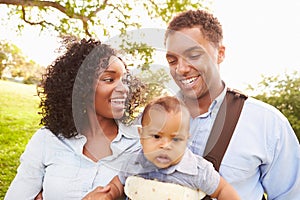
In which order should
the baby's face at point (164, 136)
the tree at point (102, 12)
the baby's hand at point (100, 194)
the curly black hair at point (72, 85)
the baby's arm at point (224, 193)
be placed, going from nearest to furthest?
the baby's face at point (164, 136)
the baby's arm at point (224, 193)
the baby's hand at point (100, 194)
the curly black hair at point (72, 85)
the tree at point (102, 12)

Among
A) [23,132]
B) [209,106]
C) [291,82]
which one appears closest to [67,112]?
[209,106]

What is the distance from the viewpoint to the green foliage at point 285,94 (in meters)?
7.71

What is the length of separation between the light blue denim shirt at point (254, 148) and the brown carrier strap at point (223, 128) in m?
0.02

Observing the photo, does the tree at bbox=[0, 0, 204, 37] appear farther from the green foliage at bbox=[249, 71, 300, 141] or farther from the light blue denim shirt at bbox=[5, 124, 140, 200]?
the light blue denim shirt at bbox=[5, 124, 140, 200]

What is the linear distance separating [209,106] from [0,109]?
10.2 m

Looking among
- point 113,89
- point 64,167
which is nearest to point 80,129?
point 64,167

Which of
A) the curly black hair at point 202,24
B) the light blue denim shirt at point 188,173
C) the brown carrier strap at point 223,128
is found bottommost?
the light blue denim shirt at point 188,173

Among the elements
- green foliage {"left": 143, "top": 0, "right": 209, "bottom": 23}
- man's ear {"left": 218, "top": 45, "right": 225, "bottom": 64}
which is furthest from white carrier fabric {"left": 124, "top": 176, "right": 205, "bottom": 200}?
green foliage {"left": 143, "top": 0, "right": 209, "bottom": 23}

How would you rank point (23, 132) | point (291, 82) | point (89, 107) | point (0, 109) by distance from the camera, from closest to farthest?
point (89, 107)
point (291, 82)
point (23, 132)
point (0, 109)

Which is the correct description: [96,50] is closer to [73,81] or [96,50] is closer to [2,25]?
[73,81]

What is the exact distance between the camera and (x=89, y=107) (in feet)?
7.57

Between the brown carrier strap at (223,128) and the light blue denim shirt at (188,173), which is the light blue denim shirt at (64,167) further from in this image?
the brown carrier strap at (223,128)

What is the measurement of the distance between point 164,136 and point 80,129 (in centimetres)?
68

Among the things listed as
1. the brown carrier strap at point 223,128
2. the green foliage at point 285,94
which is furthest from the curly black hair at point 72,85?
the green foliage at point 285,94
